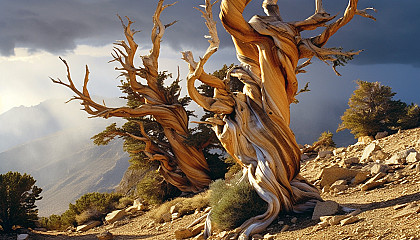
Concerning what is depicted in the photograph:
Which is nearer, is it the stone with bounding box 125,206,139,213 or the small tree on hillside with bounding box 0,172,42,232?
the small tree on hillside with bounding box 0,172,42,232

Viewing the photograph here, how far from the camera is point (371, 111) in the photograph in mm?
19906

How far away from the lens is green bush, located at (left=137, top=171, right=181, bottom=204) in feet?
54.6

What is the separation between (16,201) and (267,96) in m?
9.74

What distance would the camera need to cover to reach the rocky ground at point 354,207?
6887 millimetres

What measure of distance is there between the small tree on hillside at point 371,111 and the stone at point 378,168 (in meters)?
7.95

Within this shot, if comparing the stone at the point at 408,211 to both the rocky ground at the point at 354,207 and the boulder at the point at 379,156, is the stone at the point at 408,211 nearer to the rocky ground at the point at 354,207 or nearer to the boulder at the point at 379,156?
the rocky ground at the point at 354,207

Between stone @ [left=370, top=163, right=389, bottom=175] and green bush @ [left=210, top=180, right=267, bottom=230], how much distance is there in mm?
3676

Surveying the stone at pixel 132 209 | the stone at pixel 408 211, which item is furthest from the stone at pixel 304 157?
the stone at pixel 408 211

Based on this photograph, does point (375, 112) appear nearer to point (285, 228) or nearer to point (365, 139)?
point (365, 139)

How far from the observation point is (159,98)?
52.6 ft

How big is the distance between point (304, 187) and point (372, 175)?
260 centimetres

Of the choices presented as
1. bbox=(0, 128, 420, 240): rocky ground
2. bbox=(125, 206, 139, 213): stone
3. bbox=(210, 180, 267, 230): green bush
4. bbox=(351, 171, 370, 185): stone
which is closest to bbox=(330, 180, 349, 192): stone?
bbox=(0, 128, 420, 240): rocky ground

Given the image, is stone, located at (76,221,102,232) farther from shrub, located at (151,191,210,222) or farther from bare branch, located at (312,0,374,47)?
bare branch, located at (312,0,374,47)

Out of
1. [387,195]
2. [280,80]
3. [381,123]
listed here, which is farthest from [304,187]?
[381,123]
